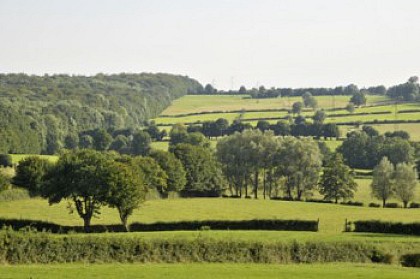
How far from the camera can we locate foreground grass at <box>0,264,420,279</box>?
1588 inches

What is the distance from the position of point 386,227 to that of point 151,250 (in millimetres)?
29531

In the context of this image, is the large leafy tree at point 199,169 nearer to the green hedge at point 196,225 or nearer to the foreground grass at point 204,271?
the green hedge at point 196,225

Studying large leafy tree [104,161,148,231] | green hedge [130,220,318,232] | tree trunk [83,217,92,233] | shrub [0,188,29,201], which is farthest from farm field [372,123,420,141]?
tree trunk [83,217,92,233]

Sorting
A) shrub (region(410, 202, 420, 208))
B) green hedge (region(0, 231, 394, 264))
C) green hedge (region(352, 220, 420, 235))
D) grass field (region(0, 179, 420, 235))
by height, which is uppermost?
green hedge (region(0, 231, 394, 264))

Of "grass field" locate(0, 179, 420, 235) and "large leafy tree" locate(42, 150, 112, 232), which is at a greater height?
"large leafy tree" locate(42, 150, 112, 232)

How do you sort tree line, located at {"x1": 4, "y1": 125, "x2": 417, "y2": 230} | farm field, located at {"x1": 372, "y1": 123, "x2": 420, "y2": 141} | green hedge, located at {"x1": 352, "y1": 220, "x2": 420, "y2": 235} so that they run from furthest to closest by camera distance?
farm field, located at {"x1": 372, "y1": 123, "x2": 420, "y2": 141} < tree line, located at {"x1": 4, "y1": 125, "x2": 417, "y2": 230} < green hedge, located at {"x1": 352, "y1": 220, "x2": 420, "y2": 235}

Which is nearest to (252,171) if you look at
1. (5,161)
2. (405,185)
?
(405,185)

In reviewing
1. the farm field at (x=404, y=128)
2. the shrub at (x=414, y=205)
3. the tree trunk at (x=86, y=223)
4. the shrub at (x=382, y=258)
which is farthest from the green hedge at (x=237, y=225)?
the farm field at (x=404, y=128)

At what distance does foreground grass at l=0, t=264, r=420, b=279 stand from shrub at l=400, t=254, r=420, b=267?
423 centimetres

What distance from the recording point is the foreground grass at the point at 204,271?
132 feet

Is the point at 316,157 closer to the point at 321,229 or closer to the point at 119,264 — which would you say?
the point at 321,229

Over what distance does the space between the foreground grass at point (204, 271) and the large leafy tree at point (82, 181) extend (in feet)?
90.0

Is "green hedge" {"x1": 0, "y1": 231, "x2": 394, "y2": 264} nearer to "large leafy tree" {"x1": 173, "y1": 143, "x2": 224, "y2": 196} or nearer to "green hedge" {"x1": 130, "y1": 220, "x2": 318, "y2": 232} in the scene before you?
"green hedge" {"x1": 130, "y1": 220, "x2": 318, "y2": 232}

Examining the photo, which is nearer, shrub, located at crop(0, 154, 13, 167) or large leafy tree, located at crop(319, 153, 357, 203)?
large leafy tree, located at crop(319, 153, 357, 203)
